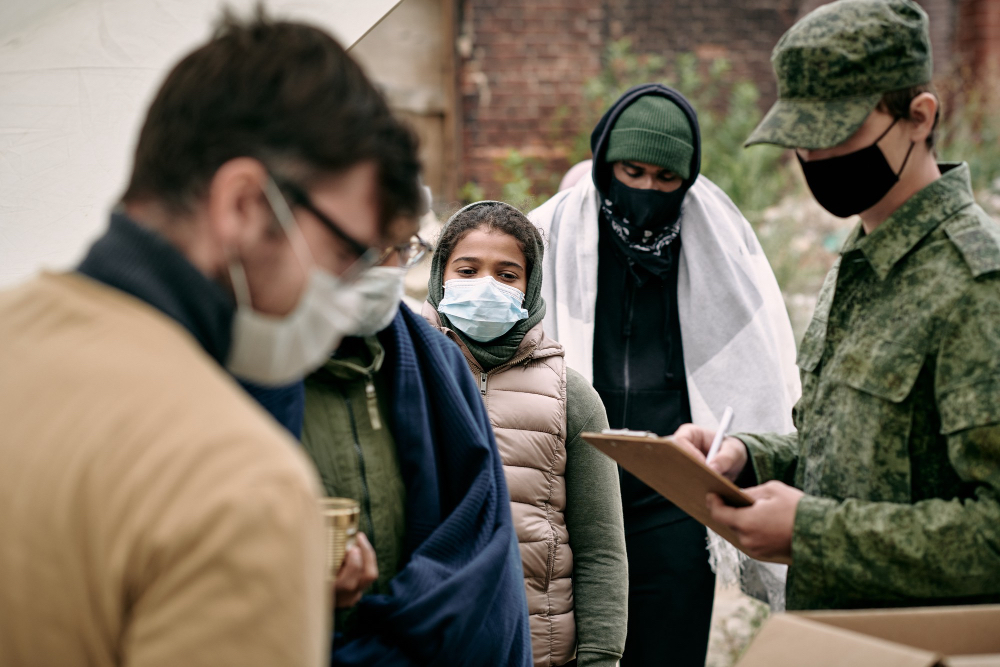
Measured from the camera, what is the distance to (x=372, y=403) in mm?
1674

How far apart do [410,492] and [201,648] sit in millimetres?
829

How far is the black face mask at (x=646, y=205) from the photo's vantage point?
3047mm

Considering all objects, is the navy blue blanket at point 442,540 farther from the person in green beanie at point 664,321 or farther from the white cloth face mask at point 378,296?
the person in green beanie at point 664,321

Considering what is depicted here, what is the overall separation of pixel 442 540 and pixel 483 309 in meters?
0.93

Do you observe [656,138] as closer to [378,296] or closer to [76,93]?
[378,296]

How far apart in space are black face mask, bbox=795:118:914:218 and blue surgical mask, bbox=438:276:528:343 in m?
0.91

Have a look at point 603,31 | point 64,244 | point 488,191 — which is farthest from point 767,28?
point 64,244

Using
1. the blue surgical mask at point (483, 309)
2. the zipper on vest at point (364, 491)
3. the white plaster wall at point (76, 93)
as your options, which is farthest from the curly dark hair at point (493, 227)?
the zipper on vest at point (364, 491)

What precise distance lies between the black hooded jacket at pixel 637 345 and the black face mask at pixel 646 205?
72 mm

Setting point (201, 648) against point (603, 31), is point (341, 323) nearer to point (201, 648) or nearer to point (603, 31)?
point (201, 648)

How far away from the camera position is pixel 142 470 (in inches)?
32.9

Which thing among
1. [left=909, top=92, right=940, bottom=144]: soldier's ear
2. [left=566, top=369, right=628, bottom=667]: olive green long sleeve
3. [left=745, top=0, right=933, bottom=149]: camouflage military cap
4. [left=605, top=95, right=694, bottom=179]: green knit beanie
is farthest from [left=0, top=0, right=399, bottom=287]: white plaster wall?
[left=605, top=95, right=694, bottom=179]: green knit beanie

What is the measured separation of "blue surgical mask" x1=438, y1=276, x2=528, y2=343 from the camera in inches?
95.7

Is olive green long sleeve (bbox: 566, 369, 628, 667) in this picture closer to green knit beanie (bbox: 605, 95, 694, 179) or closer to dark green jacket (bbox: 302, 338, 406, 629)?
dark green jacket (bbox: 302, 338, 406, 629)
